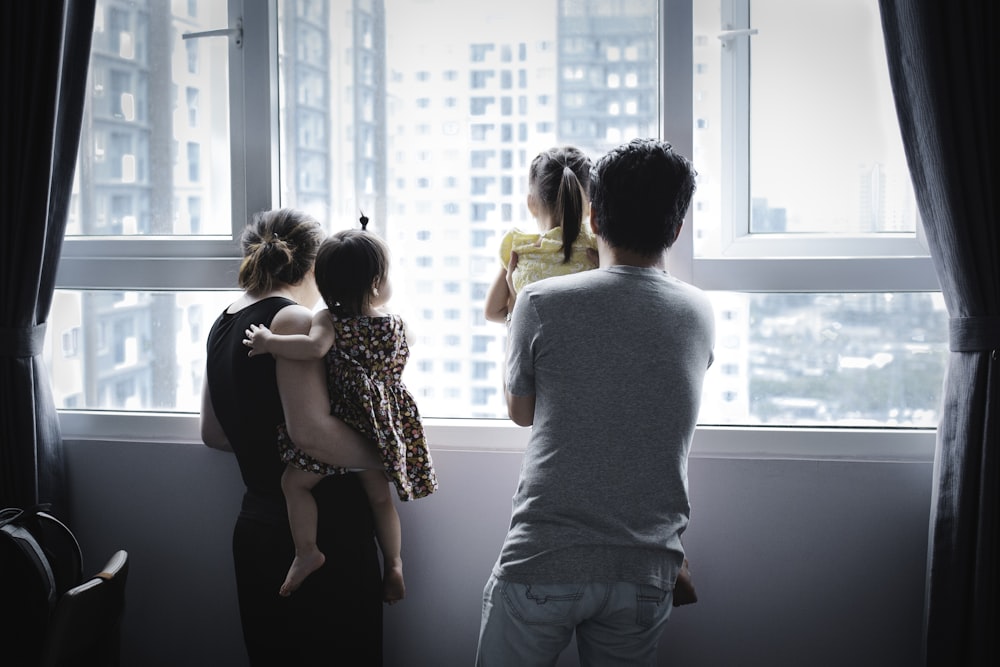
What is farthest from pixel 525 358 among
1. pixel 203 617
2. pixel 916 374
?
pixel 203 617

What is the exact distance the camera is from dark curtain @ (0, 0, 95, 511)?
1967mm

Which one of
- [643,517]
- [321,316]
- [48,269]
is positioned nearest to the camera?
[643,517]

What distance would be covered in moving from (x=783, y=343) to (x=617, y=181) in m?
0.92

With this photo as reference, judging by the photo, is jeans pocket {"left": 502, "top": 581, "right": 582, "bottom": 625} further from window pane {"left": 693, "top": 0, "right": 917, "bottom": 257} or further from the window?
window pane {"left": 693, "top": 0, "right": 917, "bottom": 257}

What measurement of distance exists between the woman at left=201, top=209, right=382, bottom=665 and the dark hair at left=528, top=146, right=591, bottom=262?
0.59m

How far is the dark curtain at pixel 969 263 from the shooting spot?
1.66 metres

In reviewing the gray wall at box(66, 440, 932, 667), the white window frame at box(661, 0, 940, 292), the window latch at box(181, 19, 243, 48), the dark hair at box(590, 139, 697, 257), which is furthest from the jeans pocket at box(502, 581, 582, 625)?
the window latch at box(181, 19, 243, 48)

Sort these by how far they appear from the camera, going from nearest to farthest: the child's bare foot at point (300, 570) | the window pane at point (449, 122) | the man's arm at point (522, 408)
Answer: the man's arm at point (522, 408) < the child's bare foot at point (300, 570) < the window pane at point (449, 122)

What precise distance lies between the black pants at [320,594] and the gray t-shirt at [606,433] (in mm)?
467

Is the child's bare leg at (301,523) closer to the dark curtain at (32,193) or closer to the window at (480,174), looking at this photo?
the window at (480,174)

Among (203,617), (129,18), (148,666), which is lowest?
(148,666)

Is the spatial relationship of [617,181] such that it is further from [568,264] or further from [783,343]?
[783,343]

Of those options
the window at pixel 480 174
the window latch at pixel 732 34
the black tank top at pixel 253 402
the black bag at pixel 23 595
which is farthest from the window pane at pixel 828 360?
the black bag at pixel 23 595

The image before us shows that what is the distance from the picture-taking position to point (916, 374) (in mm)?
1943
